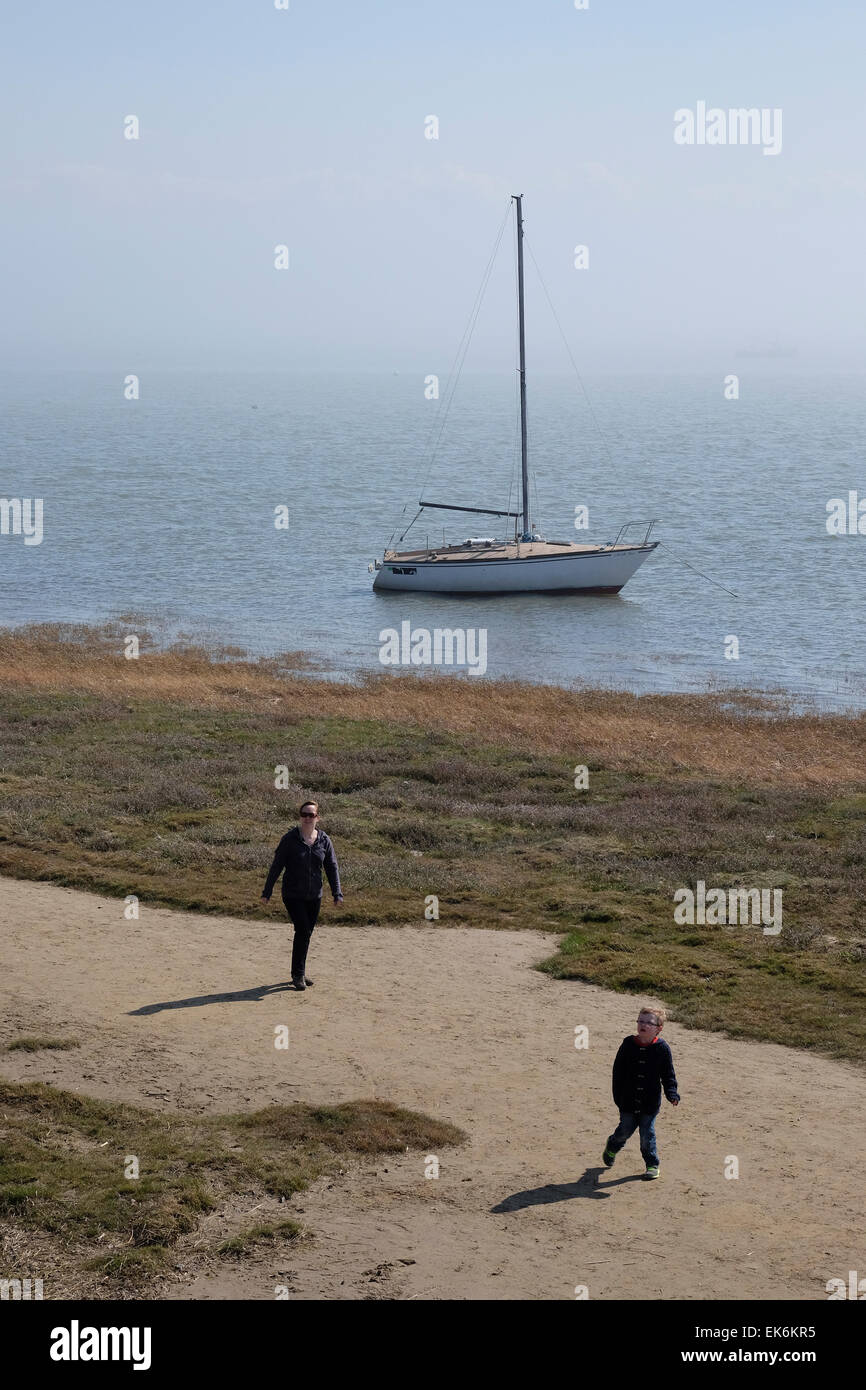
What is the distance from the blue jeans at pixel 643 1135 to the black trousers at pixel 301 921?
5065 mm

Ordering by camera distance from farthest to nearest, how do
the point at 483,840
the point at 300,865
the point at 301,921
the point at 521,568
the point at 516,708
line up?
1. the point at 521,568
2. the point at 516,708
3. the point at 483,840
4. the point at 301,921
5. the point at 300,865

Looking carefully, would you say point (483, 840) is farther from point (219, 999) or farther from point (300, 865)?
point (219, 999)

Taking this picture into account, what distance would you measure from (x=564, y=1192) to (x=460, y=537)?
66222 millimetres

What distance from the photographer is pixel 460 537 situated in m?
77.2

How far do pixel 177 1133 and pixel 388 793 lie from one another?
1413 cm

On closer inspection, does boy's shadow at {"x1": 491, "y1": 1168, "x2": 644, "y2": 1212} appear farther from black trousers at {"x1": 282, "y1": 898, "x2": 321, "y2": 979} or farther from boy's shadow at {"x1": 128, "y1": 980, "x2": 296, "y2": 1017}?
boy's shadow at {"x1": 128, "y1": 980, "x2": 296, "y2": 1017}

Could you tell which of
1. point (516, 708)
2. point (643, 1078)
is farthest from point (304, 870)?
point (516, 708)

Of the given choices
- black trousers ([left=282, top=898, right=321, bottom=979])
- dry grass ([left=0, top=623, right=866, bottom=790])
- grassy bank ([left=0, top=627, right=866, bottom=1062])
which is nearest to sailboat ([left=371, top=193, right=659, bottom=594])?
dry grass ([left=0, top=623, right=866, bottom=790])

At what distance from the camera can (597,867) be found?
22.6m

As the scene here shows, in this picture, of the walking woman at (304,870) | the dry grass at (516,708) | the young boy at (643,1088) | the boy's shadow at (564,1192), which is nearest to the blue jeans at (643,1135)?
the young boy at (643,1088)

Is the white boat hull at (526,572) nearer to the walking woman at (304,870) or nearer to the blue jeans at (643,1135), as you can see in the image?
the walking woman at (304,870)

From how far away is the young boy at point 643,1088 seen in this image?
41.1ft

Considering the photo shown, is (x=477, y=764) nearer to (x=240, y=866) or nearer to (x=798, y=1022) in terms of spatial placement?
(x=240, y=866)

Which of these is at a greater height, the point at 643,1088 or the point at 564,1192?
the point at 643,1088
